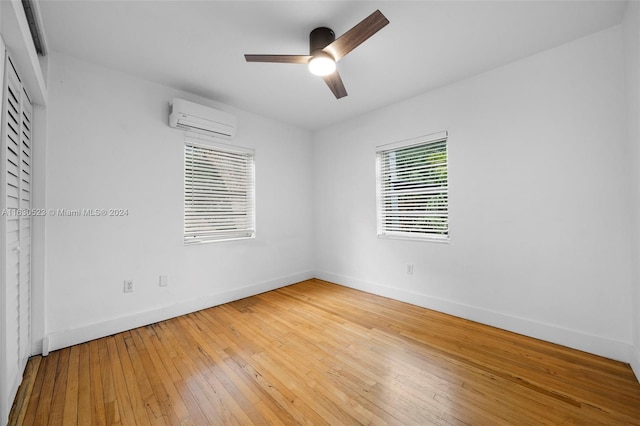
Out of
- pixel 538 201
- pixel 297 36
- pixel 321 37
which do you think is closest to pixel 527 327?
pixel 538 201

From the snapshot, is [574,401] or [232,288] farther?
[232,288]

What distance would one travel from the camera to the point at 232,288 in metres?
3.43

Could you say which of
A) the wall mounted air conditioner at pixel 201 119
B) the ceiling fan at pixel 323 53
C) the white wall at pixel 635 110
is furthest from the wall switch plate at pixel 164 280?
the white wall at pixel 635 110

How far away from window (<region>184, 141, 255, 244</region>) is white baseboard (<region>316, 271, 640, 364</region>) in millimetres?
2183

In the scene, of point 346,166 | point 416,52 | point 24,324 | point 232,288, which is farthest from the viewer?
point 346,166

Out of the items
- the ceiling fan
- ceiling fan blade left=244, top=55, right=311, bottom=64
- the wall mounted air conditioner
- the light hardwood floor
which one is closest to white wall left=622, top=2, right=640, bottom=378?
the light hardwood floor

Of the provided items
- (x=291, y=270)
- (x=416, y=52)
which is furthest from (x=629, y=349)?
(x=291, y=270)

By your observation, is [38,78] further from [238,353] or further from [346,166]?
[346,166]

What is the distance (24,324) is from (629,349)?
4659mm

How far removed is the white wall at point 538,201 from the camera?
2047 millimetres

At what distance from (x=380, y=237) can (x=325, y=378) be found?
212cm

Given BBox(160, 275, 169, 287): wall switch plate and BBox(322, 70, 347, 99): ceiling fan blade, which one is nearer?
BBox(322, 70, 347, 99): ceiling fan blade

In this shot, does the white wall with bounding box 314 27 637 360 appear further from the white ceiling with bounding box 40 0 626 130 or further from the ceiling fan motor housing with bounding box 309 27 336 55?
the ceiling fan motor housing with bounding box 309 27 336 55

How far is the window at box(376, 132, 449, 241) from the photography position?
3.03 metres
